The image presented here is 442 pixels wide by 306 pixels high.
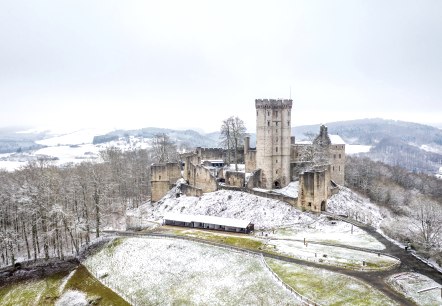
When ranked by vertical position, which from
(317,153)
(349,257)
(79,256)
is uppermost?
(317,153)

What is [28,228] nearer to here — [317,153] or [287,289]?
[287,289]

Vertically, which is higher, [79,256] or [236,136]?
[236,136]

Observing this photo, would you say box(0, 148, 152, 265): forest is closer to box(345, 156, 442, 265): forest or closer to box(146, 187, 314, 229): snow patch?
box(146, 187, 314, 229): snow patch

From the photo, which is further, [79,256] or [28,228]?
[28,228]

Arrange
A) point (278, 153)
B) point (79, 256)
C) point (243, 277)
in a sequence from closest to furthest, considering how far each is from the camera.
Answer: point (243, 277) → point (79, 256) → point (278, 153)

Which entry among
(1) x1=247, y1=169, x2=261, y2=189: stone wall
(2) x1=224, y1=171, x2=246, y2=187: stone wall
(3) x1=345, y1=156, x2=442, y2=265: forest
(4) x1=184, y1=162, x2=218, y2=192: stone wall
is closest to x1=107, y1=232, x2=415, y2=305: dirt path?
(3) x1=345, y1=156, x2=442, y2=265: forest

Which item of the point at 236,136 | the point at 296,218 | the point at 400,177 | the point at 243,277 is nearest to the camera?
the point at 243,277

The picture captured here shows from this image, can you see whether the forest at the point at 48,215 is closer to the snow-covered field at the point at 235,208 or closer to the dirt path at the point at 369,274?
the snow-covered field at the point at 235,208

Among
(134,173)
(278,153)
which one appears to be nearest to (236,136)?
(278,153)
